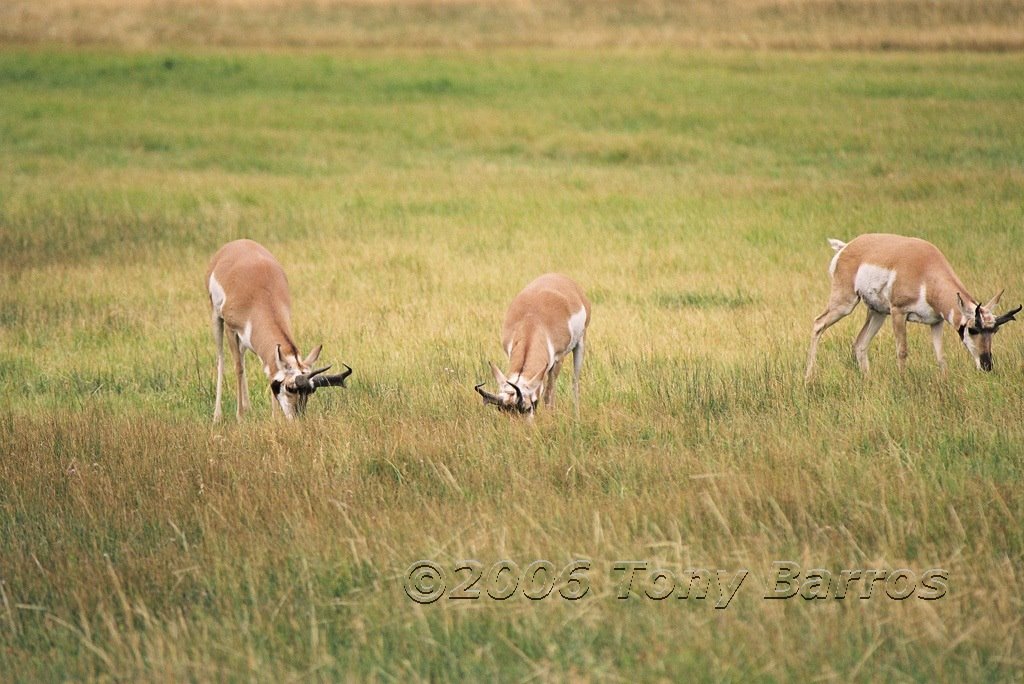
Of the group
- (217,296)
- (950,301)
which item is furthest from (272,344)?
(950,301)

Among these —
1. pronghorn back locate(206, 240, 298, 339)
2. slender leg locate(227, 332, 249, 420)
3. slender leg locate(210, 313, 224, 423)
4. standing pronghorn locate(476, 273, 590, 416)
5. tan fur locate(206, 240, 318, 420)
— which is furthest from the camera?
slender leg locate(210, 313, 224, 423)

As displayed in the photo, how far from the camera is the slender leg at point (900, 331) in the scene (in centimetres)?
1079

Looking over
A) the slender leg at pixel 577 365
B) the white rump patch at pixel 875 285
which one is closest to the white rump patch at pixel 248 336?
the slender leg at pixel 577 365

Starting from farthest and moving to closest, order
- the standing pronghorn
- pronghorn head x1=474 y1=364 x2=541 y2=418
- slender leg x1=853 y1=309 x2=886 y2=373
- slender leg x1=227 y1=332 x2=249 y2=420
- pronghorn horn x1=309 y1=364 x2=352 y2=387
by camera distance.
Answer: slender leg x1=853 y1=309 x2=886 y2=373, slender leg x1=227 y1=332 x2=249 y2=420, pronghorn horn x1=309 y1=364 x2=352 y2=387, the standing pronghorn, pronghorn head x1=474 y1=364 x2=541 y2=418

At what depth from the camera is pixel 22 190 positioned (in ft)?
69.9

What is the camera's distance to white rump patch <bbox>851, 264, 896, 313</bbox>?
36.7 ft

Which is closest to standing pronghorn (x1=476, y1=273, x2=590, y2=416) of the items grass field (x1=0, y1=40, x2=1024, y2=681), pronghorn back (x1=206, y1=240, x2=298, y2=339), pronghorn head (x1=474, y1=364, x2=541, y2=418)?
pronghorn head (x1=474, y1=364, x2=541, y2=418)

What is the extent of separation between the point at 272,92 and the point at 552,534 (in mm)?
31222

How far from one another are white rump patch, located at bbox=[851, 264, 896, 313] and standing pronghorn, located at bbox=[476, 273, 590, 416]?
2.78 metres

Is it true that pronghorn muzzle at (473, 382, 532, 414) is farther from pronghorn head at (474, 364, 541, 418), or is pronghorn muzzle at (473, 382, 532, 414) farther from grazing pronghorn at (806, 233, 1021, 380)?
grazing pronghorn at (806, 233, 1021, 380)

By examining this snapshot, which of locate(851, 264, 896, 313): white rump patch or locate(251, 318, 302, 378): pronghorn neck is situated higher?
locate(851, 264, 896, 313): white rump patch

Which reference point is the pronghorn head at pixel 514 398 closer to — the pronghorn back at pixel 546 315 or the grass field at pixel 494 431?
the grass field at pixel 494 431

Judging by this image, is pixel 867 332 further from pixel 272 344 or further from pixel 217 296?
pixel 217 296

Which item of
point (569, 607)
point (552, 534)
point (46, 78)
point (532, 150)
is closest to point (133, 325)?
point (552, 534)
